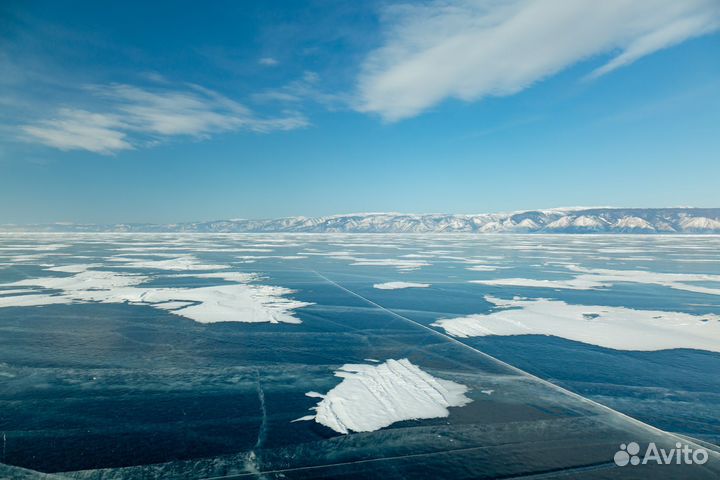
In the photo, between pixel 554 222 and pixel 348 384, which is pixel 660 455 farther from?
pixel 554 222

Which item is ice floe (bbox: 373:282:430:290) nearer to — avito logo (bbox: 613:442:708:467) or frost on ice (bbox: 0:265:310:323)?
frost on ice (bbox: 0:265:310:323)

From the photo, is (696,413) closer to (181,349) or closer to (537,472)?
(537,472)

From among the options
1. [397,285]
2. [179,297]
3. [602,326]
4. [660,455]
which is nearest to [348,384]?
[660,455]

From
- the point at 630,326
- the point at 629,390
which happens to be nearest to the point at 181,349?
the point at 629,390

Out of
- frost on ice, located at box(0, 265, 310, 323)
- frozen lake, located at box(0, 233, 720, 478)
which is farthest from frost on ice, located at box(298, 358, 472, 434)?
frost on ice, located at box(0, 265, 310, 323)

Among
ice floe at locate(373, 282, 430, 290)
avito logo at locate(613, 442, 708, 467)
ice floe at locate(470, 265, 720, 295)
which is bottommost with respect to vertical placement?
ice floe at locate(470, 265, 720, 295)

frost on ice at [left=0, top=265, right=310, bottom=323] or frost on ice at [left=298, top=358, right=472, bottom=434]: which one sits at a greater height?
frost on ice at [left=0, top=265, right=310, bottom=323]

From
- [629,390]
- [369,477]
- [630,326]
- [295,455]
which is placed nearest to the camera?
[369,477]
